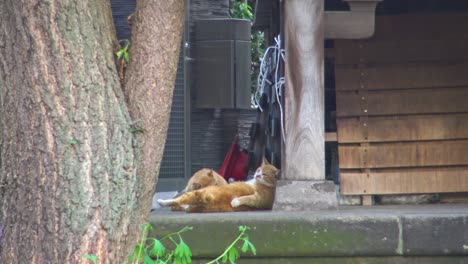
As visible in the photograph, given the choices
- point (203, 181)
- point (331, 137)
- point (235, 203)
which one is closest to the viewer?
point (235, 203)

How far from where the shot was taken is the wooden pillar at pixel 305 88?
21.0ft

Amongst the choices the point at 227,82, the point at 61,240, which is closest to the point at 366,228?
the point at 61,240

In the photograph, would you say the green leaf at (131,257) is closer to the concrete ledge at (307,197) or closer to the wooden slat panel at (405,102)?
the concrete ledge at (307,197)

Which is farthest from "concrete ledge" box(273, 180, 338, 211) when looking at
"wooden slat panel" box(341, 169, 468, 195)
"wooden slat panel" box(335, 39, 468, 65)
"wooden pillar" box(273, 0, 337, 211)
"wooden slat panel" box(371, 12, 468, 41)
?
"wooden slat panel" box(371, 12, 468, 41)

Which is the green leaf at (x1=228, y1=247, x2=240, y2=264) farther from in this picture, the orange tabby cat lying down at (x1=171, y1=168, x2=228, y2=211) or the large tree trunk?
the orange tabby cat lying down at (x1=171, y1=168, x2=228, y2=211)

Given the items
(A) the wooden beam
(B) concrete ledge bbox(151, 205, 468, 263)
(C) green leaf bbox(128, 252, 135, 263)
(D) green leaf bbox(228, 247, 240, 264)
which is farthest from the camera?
(A) the wooden beam

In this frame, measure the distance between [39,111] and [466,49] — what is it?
4443 mm

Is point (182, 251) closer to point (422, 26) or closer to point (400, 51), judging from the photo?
point (400, 51)

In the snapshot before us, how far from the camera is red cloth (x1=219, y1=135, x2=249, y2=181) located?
9312 millimetres

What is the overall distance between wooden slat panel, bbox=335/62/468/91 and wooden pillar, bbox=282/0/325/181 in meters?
0.82

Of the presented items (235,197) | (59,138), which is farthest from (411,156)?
(59,138)

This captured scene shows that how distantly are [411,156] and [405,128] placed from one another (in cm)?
22

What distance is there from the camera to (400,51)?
7.30 meters

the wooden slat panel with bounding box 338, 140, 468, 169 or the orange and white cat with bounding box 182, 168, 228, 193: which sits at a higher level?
the wooden slat panel with bounding box 338, 140, 468, 169
